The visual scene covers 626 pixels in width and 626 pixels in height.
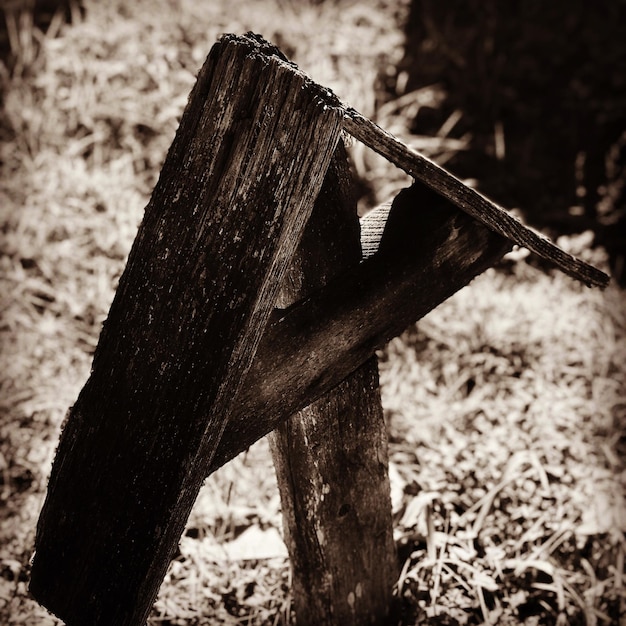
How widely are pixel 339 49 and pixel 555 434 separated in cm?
377

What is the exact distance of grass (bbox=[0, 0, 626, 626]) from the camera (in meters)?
2.09

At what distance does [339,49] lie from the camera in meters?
4.91

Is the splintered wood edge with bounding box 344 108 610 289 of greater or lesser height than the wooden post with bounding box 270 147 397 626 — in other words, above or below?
above

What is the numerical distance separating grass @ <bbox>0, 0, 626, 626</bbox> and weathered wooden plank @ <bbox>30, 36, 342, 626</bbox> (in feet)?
3.46

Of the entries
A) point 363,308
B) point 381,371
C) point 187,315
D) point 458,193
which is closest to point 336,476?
point 363,308

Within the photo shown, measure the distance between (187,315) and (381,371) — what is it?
2.12 meters

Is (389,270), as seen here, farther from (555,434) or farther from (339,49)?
(339,49)

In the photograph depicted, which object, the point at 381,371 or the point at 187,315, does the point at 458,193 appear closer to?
the point at 187,315

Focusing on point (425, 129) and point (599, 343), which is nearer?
point (599, 343)

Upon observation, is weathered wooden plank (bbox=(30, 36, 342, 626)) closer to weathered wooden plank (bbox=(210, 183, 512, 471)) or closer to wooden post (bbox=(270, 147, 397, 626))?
weathered wooden plank (bbox=(210, 183, 512, 471))

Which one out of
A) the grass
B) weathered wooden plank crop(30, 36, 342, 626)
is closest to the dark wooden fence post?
weathered wooden plank crop(30, 36, 342, 626)

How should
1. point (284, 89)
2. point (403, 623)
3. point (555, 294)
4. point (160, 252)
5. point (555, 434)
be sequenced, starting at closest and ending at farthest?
point (284, 89)
point (160, 252)
point (403, 623)
point (555, 434)
point (555, 294)

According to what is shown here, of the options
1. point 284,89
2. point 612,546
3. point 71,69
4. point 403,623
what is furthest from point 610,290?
point 71,69

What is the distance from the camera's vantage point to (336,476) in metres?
1.51
